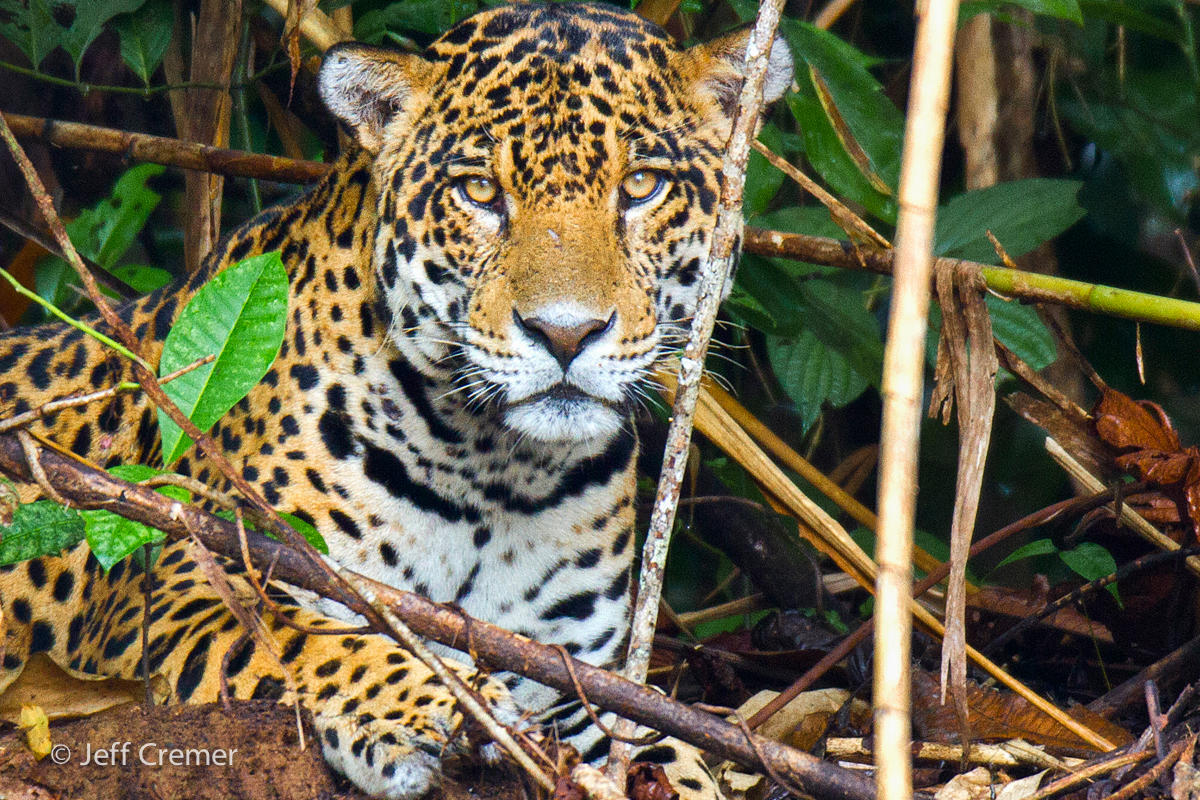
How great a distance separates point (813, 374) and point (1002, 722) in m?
1.57

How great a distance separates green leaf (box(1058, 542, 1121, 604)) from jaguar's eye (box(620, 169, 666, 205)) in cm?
142

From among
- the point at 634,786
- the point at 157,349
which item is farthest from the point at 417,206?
the point at 634,786

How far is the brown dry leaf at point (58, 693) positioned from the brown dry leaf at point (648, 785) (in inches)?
44.7

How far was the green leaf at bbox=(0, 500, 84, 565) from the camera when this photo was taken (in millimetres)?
2414

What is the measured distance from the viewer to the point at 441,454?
3682 millimetres

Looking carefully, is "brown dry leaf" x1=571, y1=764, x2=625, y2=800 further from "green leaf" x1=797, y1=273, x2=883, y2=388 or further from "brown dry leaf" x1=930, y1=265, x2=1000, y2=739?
"green leaf" x1=797, y1=273, x2=883, y2=388

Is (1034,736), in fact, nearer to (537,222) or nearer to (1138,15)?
(537,222)

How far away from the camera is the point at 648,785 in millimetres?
2535

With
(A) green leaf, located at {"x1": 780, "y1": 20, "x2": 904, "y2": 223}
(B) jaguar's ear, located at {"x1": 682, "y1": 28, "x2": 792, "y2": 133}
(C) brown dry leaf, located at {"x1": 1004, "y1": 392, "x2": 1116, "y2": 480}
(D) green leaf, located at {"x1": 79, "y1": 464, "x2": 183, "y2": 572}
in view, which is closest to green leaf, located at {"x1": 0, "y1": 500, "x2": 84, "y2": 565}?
(D) green leaf, located at {"x1": 79, "y1": 464, "x2": 183, "y2": 572}

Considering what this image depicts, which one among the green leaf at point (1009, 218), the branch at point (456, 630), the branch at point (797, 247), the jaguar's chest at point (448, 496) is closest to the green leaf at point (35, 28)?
the branch at point (797, 247)

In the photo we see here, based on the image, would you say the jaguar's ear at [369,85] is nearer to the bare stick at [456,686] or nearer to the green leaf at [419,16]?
the green leaf at [419,16]

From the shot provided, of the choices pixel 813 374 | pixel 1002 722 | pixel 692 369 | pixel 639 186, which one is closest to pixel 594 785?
pixel 692 369

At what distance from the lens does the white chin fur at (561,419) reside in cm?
330

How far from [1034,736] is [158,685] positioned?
1.97 m
